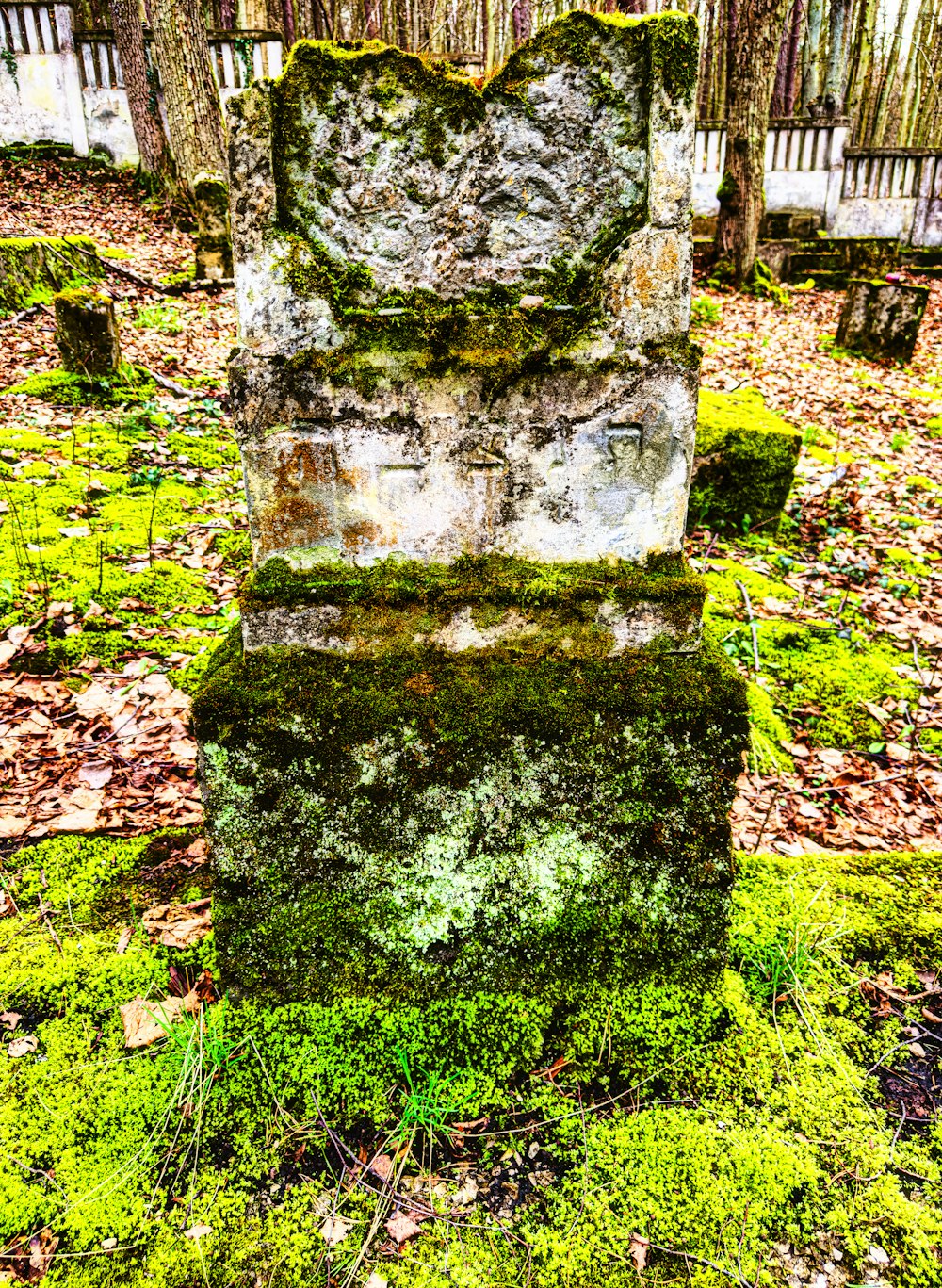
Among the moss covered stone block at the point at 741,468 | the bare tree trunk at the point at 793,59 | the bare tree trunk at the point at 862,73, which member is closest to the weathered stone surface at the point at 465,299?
the moss covered stone block at the point at 741,468

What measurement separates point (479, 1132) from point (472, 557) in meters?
1.53

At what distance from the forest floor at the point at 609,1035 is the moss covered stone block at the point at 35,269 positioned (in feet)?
0.89

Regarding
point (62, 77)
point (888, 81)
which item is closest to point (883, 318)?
point (62, 77)

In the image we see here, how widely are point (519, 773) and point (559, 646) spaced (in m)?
0.38

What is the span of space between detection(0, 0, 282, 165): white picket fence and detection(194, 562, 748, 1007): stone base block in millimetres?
15070

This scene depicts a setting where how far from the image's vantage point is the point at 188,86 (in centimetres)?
1008

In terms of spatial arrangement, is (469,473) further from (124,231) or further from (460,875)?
(124,231)

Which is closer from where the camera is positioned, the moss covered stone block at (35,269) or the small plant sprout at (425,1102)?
the small plant sprout at (425,1102)

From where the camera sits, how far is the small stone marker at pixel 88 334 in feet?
19.4

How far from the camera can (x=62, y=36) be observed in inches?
518

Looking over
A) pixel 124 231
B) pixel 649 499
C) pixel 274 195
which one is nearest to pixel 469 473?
pixel 649 499

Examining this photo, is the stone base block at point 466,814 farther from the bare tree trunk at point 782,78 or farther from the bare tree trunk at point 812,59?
the bare tree trunk at point 812,59

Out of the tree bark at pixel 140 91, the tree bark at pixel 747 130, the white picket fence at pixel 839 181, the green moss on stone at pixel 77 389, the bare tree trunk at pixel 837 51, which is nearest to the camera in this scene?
the green moss on stone at pixel 77 389

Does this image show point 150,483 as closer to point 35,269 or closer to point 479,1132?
point 35,269
